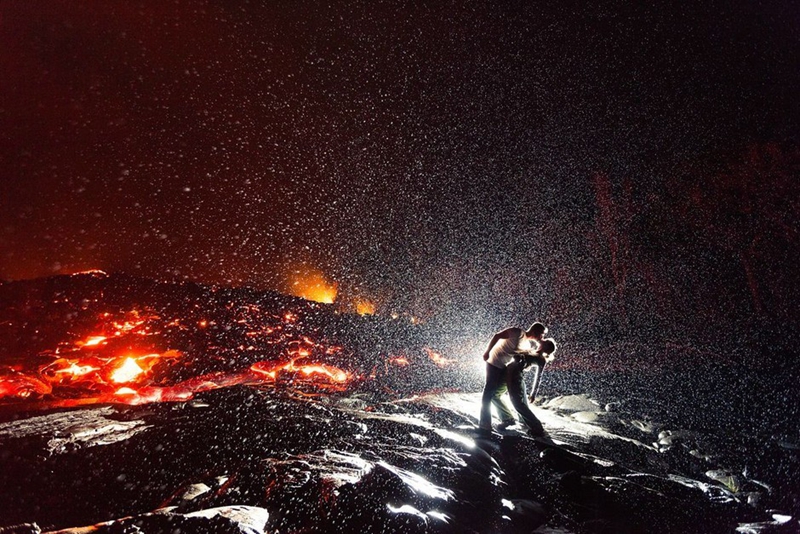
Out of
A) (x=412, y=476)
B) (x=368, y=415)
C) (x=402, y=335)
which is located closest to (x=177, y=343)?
(x=402, y=335)

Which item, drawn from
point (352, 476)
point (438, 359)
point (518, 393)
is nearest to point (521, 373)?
point (518, 393)

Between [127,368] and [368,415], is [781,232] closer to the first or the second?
[368,415]

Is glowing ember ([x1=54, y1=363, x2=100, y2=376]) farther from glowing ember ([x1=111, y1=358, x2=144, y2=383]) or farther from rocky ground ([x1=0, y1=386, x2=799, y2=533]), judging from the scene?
rocky ground ([x1=0, y1=386, x2=799, y2=533])

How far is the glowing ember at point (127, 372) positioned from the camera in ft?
40.2

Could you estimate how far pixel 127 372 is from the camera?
12914 millimetres

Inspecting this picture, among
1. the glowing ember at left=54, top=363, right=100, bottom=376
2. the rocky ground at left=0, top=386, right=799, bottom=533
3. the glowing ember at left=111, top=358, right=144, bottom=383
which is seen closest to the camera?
the rocky ground at left=0, top=386, right=799, bottom=533

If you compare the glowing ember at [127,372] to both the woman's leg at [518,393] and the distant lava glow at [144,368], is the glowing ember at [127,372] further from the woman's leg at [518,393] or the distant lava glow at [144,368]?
the woman's leg at [518,393]

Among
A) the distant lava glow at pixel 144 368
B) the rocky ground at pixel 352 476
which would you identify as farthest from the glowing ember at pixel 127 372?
the rocky ground at pixel 352 476

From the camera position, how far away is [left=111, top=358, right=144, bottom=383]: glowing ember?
1226cm

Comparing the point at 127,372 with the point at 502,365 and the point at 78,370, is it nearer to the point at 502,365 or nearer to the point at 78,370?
the point at 78,370

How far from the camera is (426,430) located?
5.71m

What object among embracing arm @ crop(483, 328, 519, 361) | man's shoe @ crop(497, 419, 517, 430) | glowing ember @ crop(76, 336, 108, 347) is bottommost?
man's shoe @ crop(497, 419, 517, 430)

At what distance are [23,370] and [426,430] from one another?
54.5 ft

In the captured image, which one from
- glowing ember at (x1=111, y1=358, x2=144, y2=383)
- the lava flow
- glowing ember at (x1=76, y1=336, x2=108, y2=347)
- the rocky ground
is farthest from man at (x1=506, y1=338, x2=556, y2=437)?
glowing ember at (x1=76, y1=336, x2=108, y2=347)
